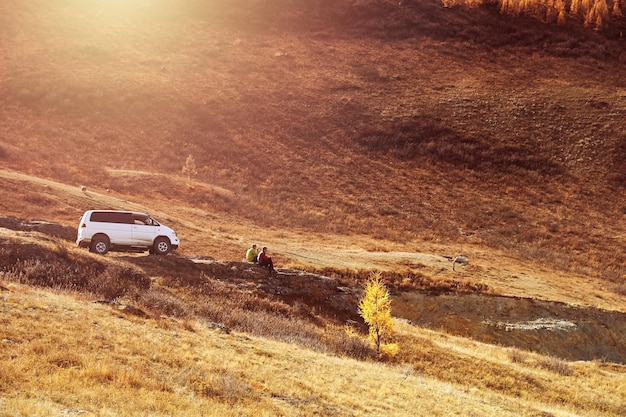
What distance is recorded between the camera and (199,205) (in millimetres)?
47719

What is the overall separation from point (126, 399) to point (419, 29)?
325 feet

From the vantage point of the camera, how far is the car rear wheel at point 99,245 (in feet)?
79.9

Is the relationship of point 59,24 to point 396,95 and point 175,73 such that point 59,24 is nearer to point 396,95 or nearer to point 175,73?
point 175,73

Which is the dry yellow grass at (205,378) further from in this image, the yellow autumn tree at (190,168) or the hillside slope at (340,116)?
the yellow autumn tree at (190,168)

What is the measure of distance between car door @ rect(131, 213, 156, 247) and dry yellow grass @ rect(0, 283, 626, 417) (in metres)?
8.14

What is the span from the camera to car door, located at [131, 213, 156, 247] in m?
25.3

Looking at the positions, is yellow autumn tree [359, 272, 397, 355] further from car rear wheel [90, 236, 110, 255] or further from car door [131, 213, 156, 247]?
car rear wheel [90, 236, 110, 255]

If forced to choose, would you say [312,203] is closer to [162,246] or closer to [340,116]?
[340,116]

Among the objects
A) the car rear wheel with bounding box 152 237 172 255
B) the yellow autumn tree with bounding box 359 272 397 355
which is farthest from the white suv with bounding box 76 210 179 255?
the yellow autumn tree with bounding box 359 272 397 355

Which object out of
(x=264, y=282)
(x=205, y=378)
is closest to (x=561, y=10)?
(x=264, y=282)

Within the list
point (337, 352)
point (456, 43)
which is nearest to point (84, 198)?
point (337, 352)

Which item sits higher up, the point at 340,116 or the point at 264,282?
the point at 340,116

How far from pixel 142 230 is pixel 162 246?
1.23 m

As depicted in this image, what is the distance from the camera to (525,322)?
31.0 metres
